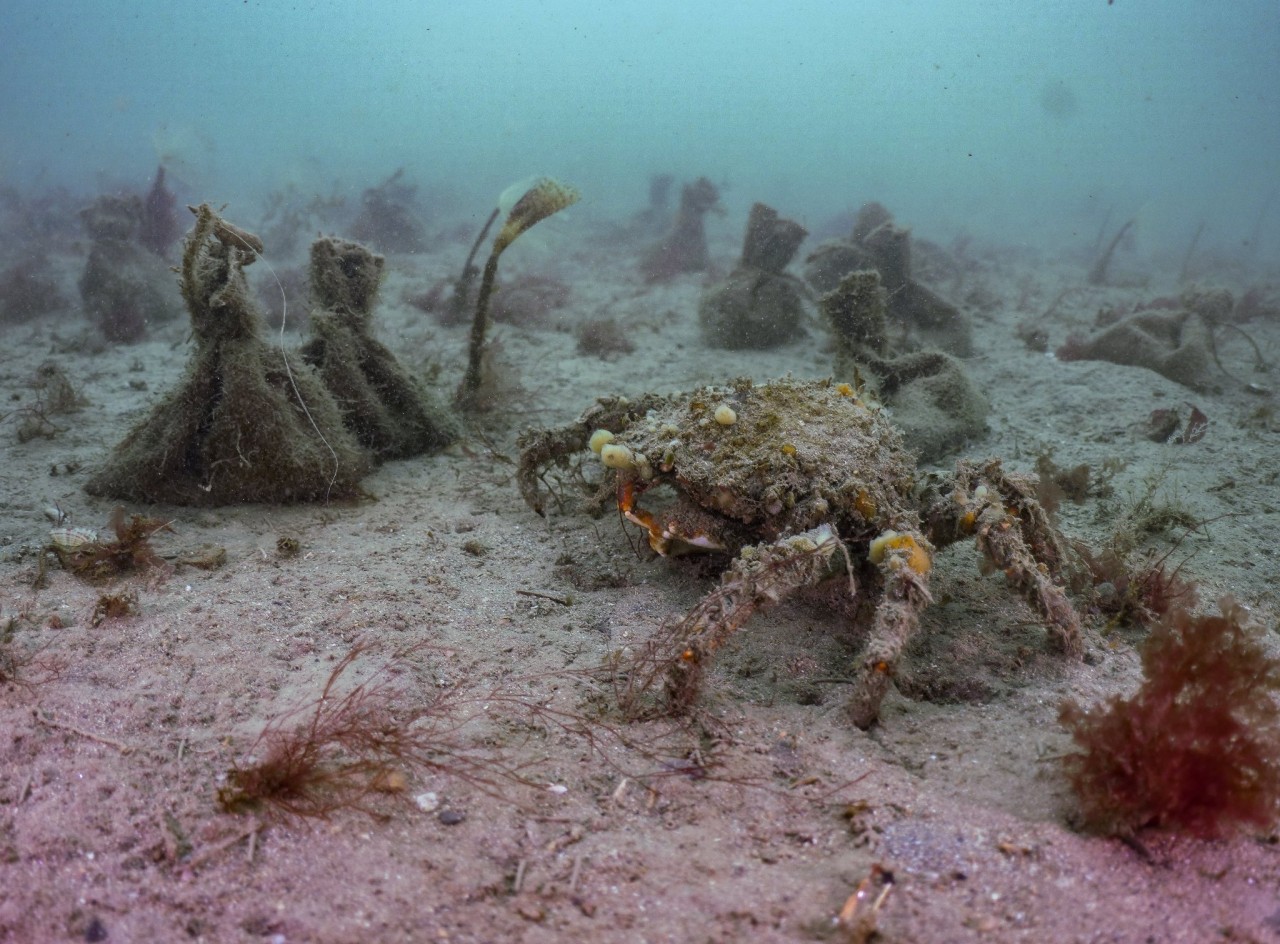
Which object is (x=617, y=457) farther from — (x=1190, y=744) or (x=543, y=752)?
(x=1190, y=744)

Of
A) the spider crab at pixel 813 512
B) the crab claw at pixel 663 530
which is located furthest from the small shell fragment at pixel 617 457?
the crab claw at pixel 663 530

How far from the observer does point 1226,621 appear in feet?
8.36

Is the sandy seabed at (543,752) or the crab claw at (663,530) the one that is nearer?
the sandy seabed at (543,752)

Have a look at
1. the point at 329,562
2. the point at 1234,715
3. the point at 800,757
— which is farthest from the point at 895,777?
the point at 329,562

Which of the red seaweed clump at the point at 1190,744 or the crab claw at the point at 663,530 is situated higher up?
the red seaweed clump at the point at 1190,744

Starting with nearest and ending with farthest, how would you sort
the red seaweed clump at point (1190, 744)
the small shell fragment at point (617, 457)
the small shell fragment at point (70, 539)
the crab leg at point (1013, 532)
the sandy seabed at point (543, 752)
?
1. the sandy seabed at point (543, 752)
2. the red seaweed clump at point (1190, 744)
3. the crab leg at point (1013, 532)
4. the small shell fragment at point (617, 457)
5. the small shell fragment at point (70, 539)

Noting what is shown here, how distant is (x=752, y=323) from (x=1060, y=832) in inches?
332

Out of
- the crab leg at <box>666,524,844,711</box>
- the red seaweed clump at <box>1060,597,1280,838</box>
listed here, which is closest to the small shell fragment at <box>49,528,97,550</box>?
the crab leg at <box>666,524,844,711</box>

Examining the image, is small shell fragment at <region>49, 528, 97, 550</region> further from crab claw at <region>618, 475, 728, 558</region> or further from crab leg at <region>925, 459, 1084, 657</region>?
crab leg at <region>925, 459, 1084, 657</region>

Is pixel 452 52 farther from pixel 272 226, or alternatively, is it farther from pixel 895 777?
pixel 895 777

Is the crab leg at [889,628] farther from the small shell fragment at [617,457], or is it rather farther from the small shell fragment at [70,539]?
the small shell fragment at [70,539]

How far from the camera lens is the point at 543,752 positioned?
113 inches

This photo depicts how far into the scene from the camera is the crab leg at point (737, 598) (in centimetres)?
298

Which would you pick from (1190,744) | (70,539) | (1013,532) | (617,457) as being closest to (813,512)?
(1013,532)
